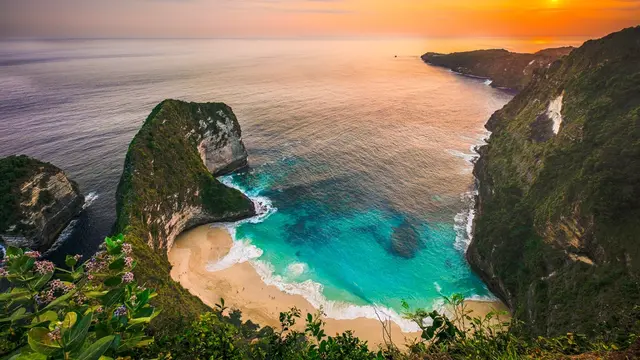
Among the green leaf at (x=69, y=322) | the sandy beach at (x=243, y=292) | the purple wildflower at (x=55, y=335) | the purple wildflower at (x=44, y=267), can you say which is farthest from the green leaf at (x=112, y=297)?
the sandy beach at (x=243, y=292)

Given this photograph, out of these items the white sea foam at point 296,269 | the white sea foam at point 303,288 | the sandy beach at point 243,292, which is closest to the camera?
the sandy beach at point 243,292

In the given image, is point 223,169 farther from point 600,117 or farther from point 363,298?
point 600,117

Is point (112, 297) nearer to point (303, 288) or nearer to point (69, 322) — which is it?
point (69, 322)

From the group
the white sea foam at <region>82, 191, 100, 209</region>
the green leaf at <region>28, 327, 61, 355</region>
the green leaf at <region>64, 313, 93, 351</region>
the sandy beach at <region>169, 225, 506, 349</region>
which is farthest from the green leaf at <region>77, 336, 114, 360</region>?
the white sea foam at <region>82, 191, 100, 209</region>

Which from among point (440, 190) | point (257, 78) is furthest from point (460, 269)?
point (257, 78)

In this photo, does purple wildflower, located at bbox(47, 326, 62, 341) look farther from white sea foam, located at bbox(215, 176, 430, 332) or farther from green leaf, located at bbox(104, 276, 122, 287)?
white sea foam, located at bbox(215, 176, 430, 332)

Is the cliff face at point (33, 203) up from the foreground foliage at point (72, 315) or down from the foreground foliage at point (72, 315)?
down

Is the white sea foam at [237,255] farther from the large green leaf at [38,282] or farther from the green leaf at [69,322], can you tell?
the green leaf at [69,322]
